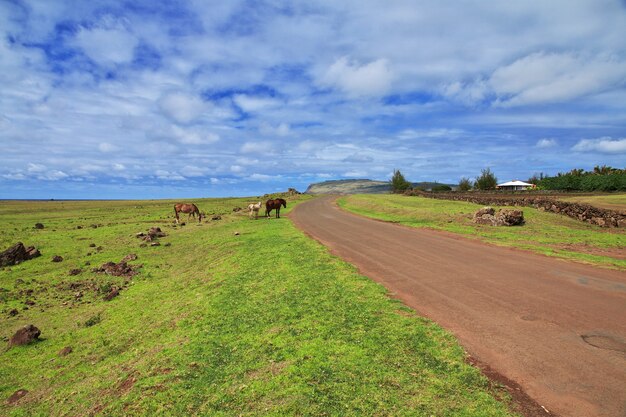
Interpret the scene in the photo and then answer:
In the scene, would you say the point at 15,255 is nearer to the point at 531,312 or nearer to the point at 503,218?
the point at 531,312

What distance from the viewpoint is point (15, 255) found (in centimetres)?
2095

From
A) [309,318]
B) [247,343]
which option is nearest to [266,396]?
[247,343]

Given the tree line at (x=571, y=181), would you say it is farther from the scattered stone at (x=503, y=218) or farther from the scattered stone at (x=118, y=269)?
the scattered stone at (x=118, y=269)

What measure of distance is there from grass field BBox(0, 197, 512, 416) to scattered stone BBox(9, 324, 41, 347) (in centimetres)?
25

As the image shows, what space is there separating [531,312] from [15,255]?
25.7 m

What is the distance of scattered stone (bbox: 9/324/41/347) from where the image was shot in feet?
34.8

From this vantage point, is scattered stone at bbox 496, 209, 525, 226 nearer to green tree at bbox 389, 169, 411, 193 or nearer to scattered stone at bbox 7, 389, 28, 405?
scattered stone at bbox 7, 389, 28, 405

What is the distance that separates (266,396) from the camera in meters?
5.87

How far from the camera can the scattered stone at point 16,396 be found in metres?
7.87

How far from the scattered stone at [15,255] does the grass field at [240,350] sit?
5.20 m

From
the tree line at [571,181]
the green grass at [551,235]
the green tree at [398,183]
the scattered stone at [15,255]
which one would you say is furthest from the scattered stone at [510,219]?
the green tree at [398,183]

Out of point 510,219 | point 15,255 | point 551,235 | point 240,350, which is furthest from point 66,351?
point 510,219

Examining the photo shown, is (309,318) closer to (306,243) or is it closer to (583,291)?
(583,291)

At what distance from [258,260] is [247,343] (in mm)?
8742
